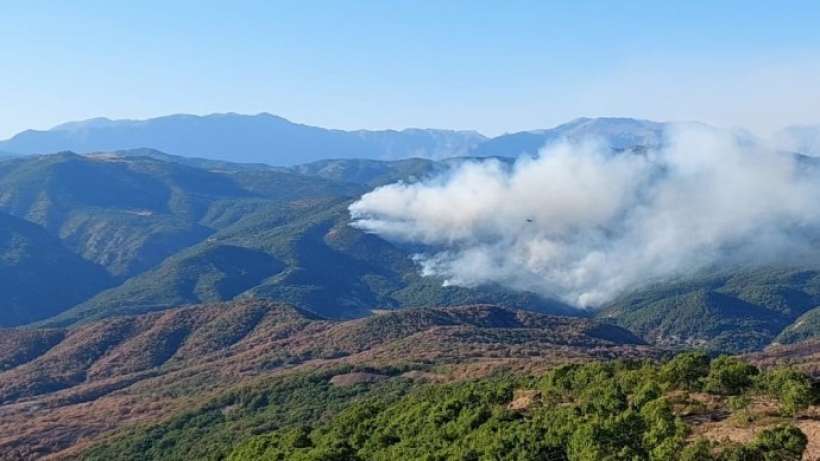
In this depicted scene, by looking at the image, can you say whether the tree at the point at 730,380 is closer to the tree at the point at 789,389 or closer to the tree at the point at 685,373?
the tree at the point at 685,373

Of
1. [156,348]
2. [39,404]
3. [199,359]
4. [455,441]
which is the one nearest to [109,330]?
[156,348]

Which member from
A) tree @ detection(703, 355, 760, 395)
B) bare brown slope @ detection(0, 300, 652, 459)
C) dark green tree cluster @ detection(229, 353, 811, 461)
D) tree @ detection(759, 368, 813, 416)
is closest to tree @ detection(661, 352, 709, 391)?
dark green tree cluster @ detection(229, 353, 811, 461)

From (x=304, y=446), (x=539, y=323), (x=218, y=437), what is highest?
(x=304, y=446)

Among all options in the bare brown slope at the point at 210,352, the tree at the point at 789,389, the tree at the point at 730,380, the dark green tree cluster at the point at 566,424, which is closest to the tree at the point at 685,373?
the dark green tree cluster at the point at 566,424

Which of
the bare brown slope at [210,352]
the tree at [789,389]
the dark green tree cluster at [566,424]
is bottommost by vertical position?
the bare brown slope at [210,352]

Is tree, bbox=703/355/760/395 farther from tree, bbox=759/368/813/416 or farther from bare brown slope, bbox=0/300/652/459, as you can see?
bare brown slope, bbox=0/300/652/459

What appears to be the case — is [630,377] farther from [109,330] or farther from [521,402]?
[109,330]

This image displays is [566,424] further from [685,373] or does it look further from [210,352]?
[210,352]

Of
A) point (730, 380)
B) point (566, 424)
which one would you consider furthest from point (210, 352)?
point (730, 380)

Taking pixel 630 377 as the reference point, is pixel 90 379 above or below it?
below
